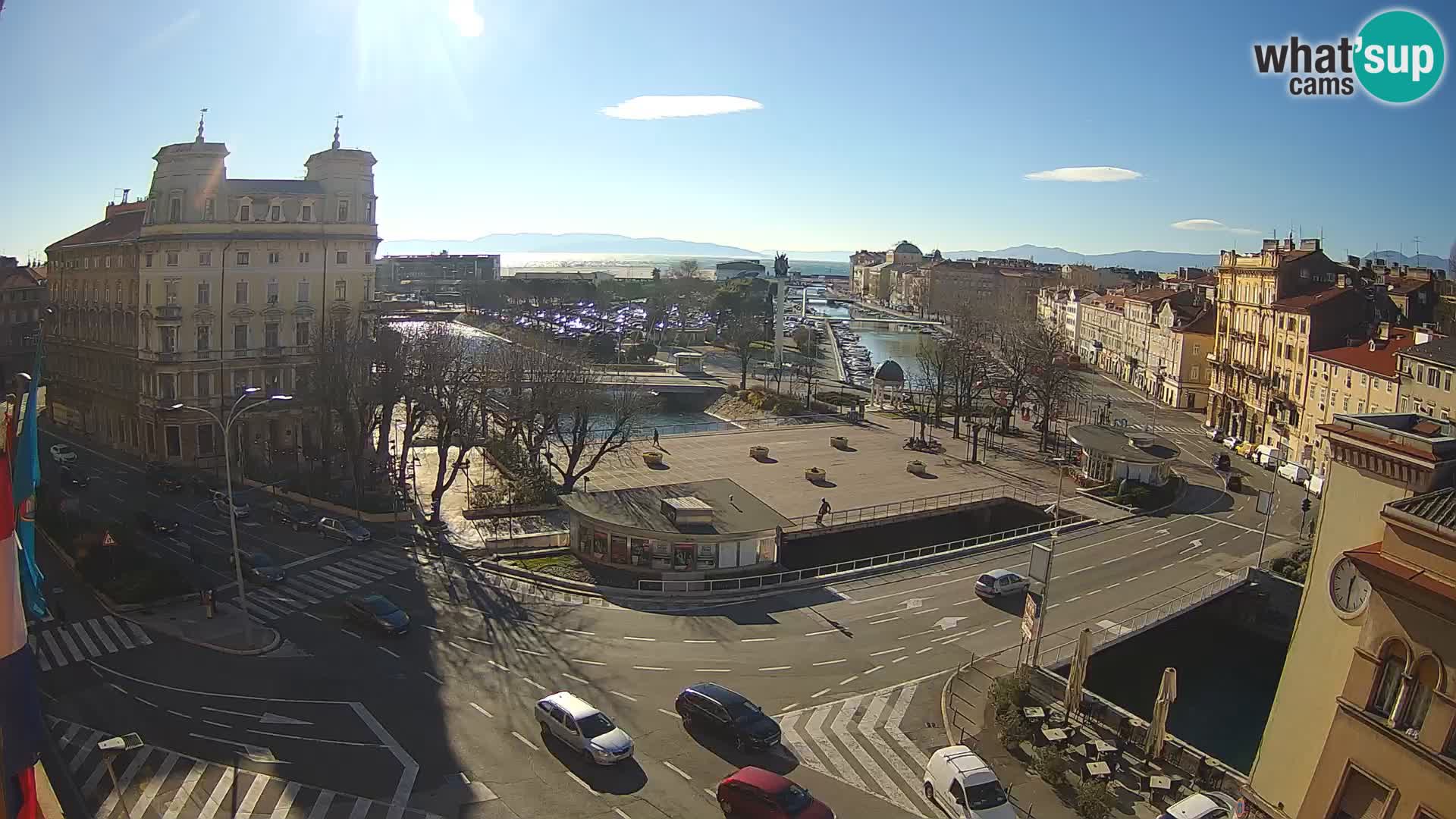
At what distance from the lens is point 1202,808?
19922mm

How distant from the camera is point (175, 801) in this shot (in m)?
19.3

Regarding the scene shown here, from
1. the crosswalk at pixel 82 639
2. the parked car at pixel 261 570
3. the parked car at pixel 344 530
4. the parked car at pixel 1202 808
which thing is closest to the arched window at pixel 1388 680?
the parked car at pixel 1202 808

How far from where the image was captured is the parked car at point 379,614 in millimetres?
28891

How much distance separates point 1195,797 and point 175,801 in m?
21.9

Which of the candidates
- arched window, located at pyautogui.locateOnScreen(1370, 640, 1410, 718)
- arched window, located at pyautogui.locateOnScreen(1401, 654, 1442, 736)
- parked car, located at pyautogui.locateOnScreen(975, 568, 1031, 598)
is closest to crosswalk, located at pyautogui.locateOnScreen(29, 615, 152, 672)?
parked car, located at pyautogui.locateOnScreen(975, 568, 1031, 598)

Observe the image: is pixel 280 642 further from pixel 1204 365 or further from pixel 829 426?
pixel 1204 365

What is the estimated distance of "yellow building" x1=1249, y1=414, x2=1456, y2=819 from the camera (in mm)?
13914

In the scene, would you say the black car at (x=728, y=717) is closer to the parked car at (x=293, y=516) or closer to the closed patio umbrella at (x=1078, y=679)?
the closed patio umbrella at (x=1078, y=679)

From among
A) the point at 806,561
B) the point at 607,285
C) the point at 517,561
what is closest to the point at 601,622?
the point at 517,561

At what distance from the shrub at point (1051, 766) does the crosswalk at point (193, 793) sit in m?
13.9

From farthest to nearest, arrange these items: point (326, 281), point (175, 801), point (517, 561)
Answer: point (326, 281)
point (517, 561)
point (175, 801)

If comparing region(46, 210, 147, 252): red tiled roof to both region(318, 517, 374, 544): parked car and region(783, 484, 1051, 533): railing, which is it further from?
region(783, 484, 1051, 533): railing

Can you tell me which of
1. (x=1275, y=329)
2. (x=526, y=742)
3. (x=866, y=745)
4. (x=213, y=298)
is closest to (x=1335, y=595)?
(x=866, y=745)

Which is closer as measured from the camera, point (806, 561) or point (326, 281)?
point (806, 561)
